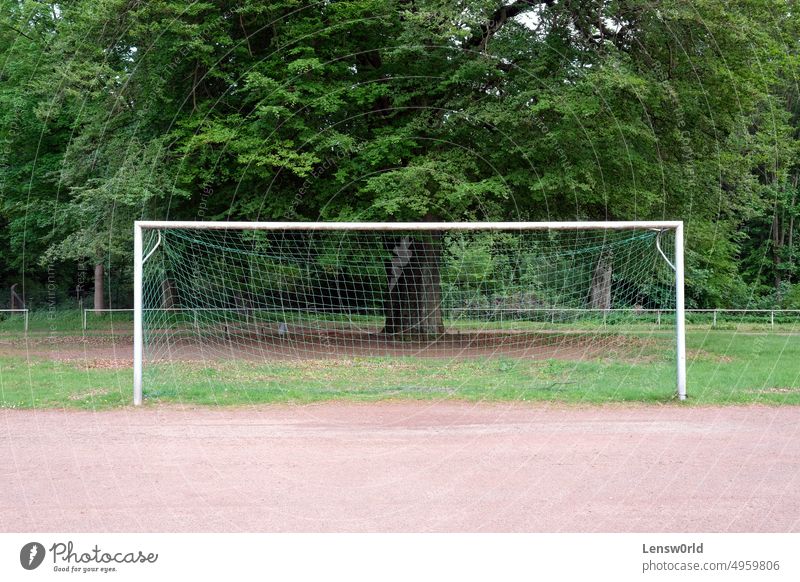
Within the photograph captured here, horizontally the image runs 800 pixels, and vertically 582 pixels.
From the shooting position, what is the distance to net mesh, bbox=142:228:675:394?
19.0 metres

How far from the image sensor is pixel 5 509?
252 inches

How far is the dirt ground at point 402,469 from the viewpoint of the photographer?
6148mm

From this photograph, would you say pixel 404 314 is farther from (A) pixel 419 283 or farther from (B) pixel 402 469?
(B) pixel 402 469

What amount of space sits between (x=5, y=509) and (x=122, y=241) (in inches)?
648

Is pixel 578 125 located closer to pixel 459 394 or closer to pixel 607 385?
pixel 607 385

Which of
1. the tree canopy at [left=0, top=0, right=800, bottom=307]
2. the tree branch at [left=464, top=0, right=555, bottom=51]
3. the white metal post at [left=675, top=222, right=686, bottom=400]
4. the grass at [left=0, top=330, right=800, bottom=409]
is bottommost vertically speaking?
the grass at [left=0, top=330, right=800, bottom=409]

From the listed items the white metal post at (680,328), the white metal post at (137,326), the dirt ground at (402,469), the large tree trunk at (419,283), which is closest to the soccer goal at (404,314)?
the large tree trunk at (419,283)

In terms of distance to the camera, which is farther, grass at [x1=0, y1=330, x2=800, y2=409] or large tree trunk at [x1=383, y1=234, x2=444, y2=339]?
large tree trunk at [x1=383, y1=234, x2=444, y2=339]

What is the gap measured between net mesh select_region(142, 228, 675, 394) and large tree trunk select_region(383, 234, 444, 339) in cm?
4

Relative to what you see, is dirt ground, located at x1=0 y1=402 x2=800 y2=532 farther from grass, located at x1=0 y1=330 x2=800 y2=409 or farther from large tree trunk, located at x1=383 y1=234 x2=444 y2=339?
large tree trunk, located at x1=383 y1=234 x2=444 y2=339

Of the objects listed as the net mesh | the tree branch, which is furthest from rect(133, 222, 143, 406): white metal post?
the tree branch

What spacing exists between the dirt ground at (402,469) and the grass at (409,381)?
96cm

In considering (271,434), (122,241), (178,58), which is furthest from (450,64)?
(271,434)

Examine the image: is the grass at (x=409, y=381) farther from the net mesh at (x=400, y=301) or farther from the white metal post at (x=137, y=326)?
the net mesh at (x=400, y=301)
